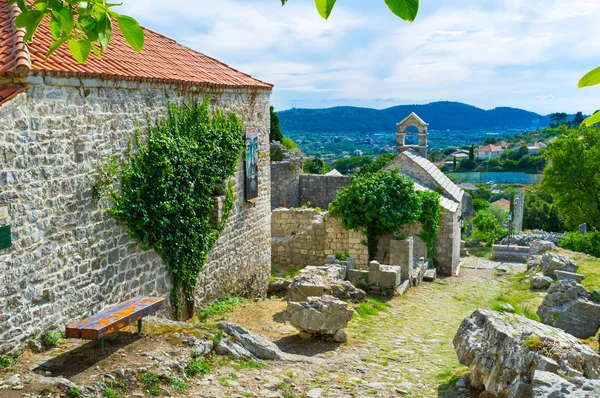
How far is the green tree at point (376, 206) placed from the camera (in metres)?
16.7

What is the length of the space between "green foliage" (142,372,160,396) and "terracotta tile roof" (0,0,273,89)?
140 inches

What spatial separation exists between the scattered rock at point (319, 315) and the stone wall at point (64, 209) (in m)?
2.29

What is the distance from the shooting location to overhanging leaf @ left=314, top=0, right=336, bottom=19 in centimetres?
252

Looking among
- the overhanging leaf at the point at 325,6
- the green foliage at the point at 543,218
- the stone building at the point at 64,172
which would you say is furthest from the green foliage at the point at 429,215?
the green foliage at the point at 543,218

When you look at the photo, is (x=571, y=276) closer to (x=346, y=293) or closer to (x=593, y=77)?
(x=346, y=293)

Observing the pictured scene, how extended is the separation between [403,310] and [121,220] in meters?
7.12

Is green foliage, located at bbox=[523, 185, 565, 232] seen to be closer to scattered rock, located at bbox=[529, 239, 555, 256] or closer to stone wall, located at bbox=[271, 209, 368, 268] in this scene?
scattered rock, located at bbox=[529, 239, 555, 256]

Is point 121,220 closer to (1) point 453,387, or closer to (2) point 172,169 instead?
(2) point 172,169

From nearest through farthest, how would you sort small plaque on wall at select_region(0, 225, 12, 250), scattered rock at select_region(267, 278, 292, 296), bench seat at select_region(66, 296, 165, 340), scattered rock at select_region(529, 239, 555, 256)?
small plaque on wall at select_region(0, 225, 12, 250) → bench seat at select_region(66, 296, 165, 340) → scattered rock at select_region(267, 278, 292, 296) → scattered rock at select_region(529, 239, 555, 256)

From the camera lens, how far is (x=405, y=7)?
2379mm

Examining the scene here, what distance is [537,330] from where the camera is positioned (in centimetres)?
686

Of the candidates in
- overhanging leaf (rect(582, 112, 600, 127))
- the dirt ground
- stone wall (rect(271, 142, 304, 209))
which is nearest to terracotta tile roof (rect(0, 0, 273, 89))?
the dirt ground

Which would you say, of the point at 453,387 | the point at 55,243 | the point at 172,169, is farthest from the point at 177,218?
the point at 453,387

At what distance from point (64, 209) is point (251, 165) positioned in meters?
5.92
